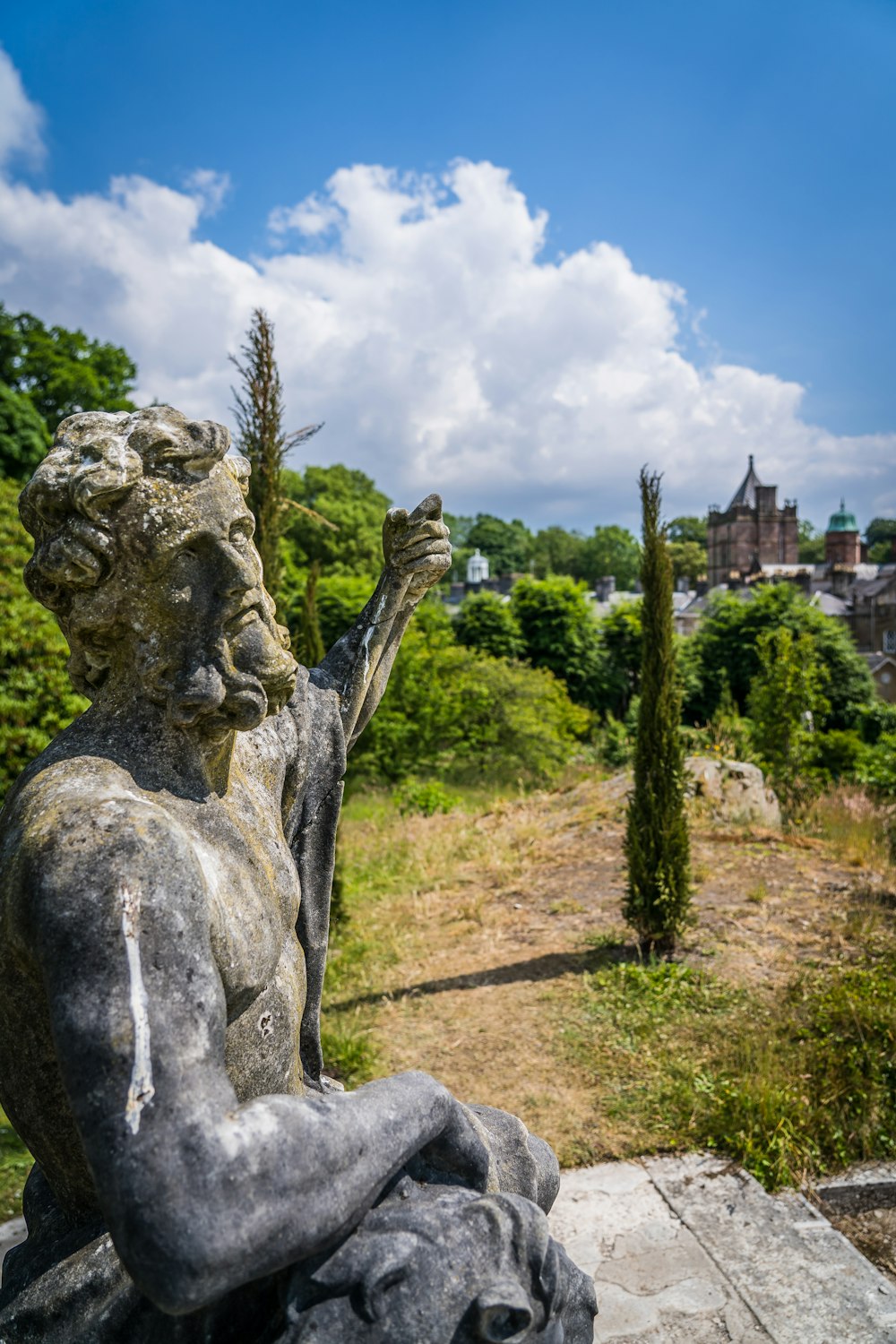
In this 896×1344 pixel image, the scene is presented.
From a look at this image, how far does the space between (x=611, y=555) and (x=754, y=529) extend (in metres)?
12.7

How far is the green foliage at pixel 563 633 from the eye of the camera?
3066cm

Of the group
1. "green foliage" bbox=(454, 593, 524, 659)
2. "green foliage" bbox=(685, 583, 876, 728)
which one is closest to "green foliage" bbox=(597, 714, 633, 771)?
"green foliage" bbox=(454, 593, 524, 659)

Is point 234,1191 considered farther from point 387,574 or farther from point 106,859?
point 387,574

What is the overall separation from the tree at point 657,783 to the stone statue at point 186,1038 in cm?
671

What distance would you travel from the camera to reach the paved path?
3896 millimetres

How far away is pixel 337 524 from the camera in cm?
3397

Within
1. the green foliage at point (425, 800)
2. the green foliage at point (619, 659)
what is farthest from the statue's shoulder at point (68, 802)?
the green foliage at point (619, 659)

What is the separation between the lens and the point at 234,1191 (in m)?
1.42

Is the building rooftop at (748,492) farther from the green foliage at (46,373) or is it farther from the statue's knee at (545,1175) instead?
the statue's knee at (545,1175)

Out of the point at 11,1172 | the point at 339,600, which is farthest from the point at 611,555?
the point at 11,1172

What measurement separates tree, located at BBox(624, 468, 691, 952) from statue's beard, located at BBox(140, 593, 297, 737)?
7032mm

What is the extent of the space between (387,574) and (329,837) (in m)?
0.72

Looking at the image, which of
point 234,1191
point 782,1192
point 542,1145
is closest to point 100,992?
point 234,1191

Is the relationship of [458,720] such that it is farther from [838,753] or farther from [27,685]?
[27,685]
